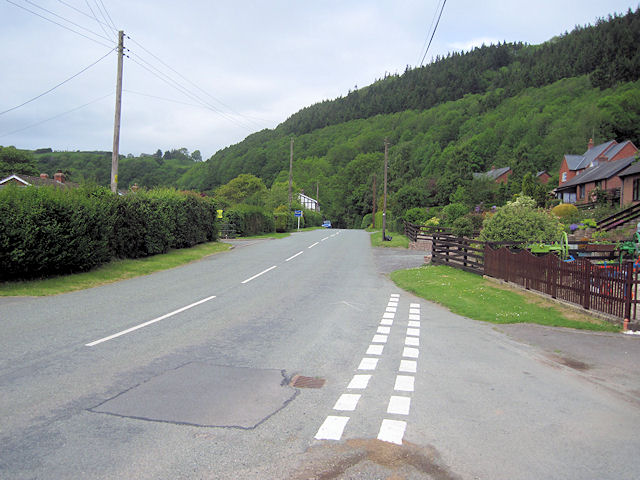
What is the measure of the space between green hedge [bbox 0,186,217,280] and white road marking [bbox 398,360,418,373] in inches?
448

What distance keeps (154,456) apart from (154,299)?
28.5 ft

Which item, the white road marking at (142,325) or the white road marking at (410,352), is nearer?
the white road marking at (410,352)

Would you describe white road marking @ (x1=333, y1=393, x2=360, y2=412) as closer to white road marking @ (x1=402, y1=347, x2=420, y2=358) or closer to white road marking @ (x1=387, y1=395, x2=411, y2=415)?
white road marking @ (x1=387, y1=395, x2=411, y2=415)

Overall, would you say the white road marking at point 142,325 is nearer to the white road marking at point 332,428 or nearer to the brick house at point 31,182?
the white road marking at point 332,428

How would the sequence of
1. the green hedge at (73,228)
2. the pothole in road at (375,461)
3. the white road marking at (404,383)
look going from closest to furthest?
the pothole in road at (375,461) → the white road marking at (404,383) → the green hedge at (73,228)

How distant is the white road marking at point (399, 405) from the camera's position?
4.97 meters

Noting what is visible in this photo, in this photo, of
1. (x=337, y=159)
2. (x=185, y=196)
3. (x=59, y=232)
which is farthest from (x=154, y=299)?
(x=337, y=159)

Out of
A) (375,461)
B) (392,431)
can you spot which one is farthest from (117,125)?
(375,461)

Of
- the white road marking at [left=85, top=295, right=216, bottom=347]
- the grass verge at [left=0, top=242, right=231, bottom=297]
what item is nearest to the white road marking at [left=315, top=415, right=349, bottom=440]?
the white road marking at [left=85, top=295, right=216, bottom=347]

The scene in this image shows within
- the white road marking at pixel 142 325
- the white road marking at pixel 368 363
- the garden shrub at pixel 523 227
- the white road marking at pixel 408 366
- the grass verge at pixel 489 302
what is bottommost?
the white road marking at pixel 408 366

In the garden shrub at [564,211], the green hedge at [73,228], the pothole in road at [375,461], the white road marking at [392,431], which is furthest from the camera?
the garden shrub at [564,211]

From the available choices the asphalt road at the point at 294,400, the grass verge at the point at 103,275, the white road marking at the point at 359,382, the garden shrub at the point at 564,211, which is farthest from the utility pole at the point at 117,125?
the garden shrub at the point at 564,211

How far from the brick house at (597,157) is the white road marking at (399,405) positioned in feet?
211

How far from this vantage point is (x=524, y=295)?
43.7 ft
